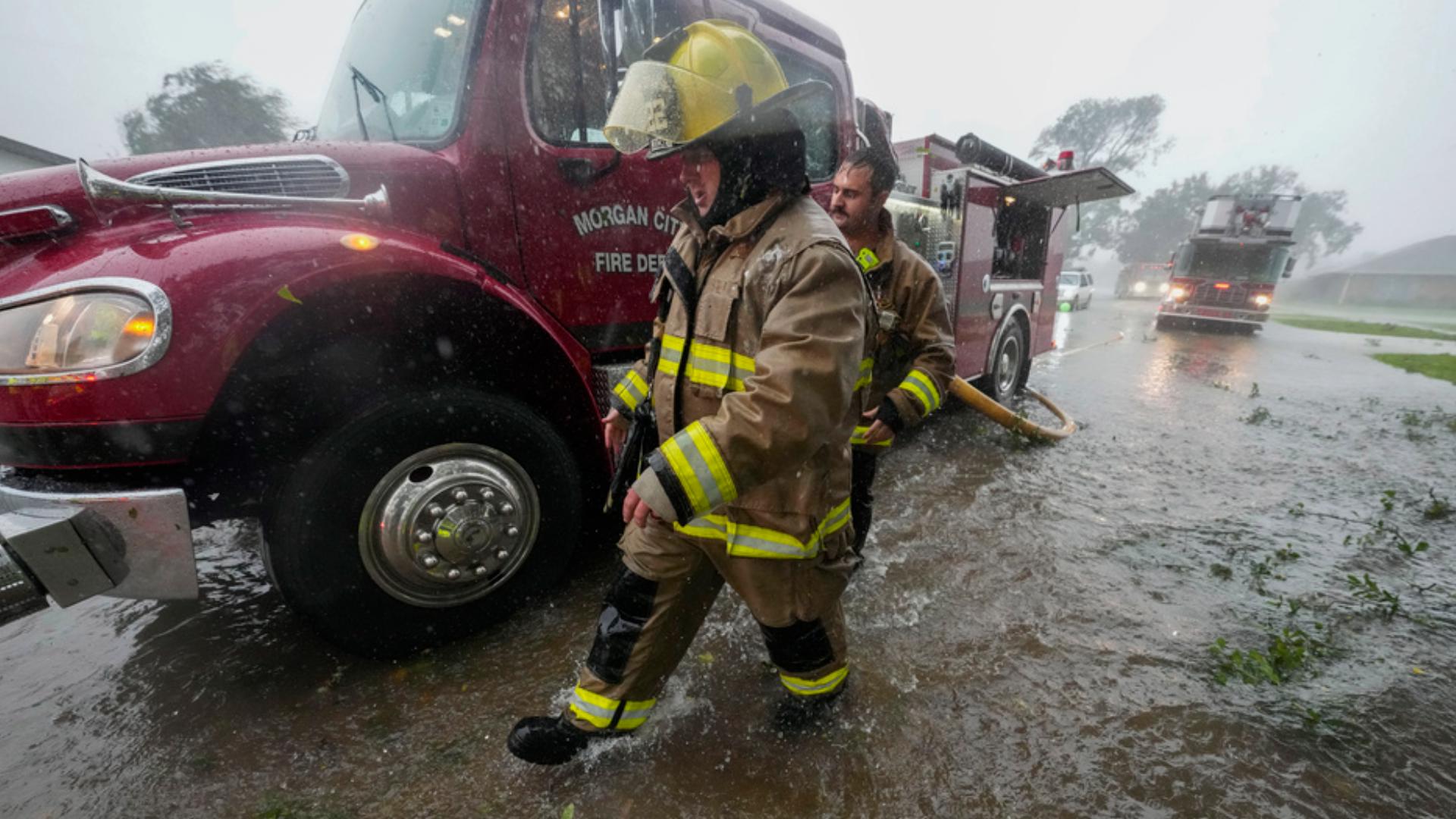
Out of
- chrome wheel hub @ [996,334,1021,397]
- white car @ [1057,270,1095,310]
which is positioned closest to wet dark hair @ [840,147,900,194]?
chrome wheel hub @ [996,334,1021,397]

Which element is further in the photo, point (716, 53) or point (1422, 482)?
point (1422, 482)

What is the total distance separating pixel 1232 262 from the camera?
14539mm

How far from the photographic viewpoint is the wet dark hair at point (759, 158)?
146cm

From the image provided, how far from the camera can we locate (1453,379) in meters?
8.45

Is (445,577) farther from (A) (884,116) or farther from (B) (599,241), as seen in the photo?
(A) (884,116)

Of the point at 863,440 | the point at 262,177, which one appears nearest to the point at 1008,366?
the point at 863,440

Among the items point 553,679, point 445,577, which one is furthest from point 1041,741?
point 445,577

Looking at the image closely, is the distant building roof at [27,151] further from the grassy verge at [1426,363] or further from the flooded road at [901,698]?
the grassy verge at [1426,363]

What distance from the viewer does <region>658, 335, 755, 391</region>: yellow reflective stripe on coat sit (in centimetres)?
147

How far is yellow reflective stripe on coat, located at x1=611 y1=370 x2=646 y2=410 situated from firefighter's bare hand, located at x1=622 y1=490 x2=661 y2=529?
0.55m

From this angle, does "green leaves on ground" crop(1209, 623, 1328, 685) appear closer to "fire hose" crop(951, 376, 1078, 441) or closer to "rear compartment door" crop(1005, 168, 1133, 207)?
"fire hose" crop(951, 376, 1078, 441)

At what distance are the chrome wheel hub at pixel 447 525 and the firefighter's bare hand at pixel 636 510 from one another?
96cm

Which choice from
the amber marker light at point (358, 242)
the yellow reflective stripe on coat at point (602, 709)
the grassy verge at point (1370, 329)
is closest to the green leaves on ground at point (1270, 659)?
the yellow reflective stripe on coat at point (602, 709)

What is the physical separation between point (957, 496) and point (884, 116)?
10.5ft
